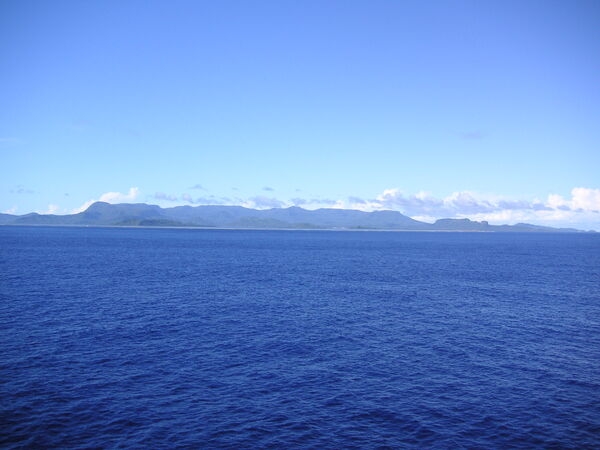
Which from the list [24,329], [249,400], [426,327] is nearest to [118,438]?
[249,400]

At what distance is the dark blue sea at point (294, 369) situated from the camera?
33.1 meters

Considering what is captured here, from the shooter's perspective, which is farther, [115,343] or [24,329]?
[24,329]

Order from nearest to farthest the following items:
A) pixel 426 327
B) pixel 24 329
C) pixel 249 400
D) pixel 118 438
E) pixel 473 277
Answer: pixel 118 438 → pixel 249 400 → pixel 24 329 → pixel 426 327 → pixel 473 277

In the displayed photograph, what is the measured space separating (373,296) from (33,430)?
64001 mm

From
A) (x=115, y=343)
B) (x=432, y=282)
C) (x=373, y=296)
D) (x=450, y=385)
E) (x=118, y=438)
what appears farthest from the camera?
(x=432, y=282)

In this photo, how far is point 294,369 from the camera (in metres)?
45.1

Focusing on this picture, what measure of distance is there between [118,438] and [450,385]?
2885 cm

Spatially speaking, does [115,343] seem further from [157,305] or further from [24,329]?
[157,305]

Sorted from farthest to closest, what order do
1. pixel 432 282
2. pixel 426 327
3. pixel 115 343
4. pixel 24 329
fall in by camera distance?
pixel 432 282, pixel 426 327, pixel 24 329, pixel 115 343

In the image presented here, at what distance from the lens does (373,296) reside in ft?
284

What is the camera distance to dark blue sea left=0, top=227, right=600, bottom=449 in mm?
33094

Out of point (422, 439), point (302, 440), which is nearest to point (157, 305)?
point (302, 440)

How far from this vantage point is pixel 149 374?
42.9 metres

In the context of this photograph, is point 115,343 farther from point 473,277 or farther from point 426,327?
point 473,277
